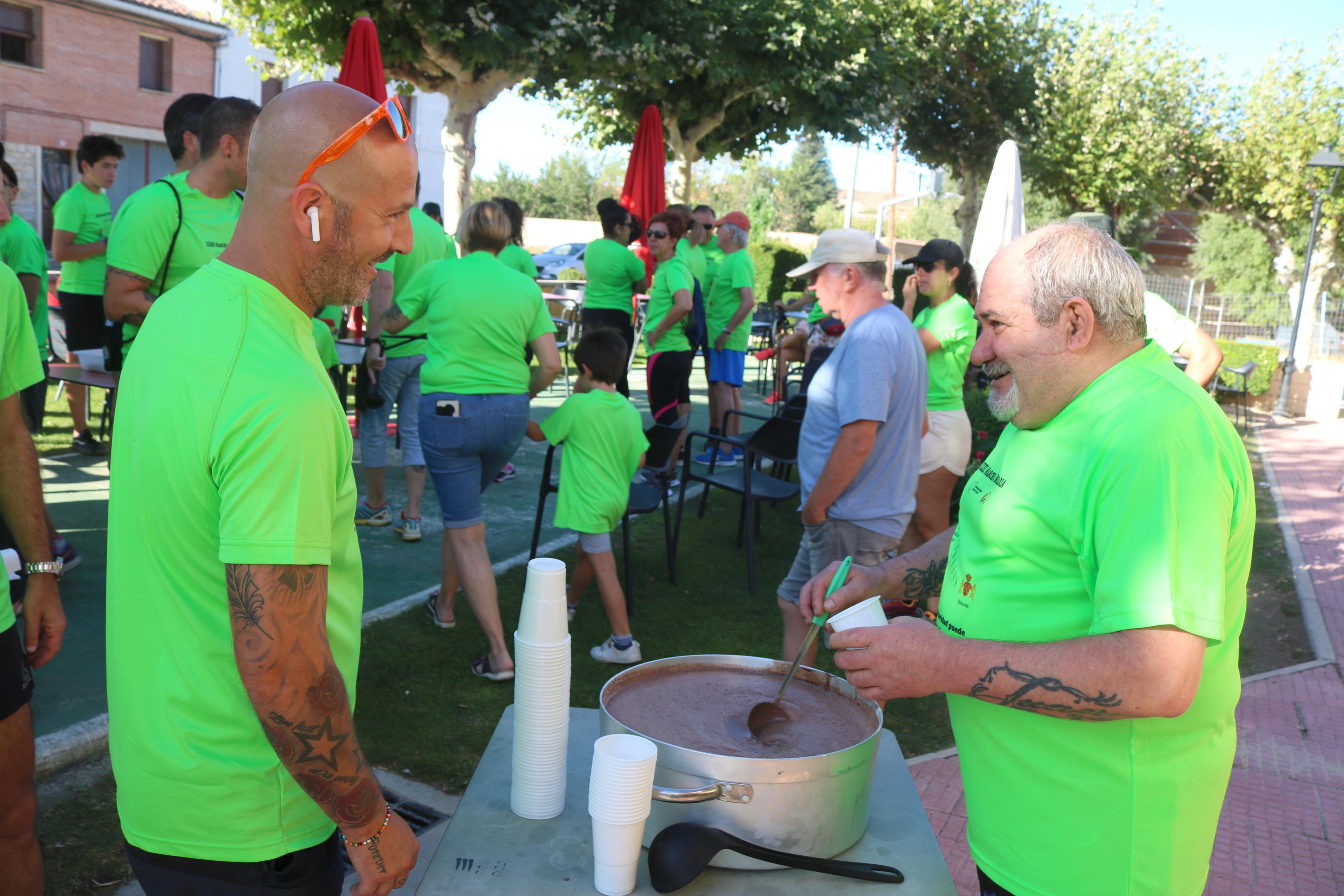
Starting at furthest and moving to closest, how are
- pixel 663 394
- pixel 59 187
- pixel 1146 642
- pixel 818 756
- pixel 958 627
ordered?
pixel 59 187 < pixel 663 394 < pixel 958 627 < pixel 818 756 < pixel 1146 642

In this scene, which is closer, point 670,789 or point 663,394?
point 670,789

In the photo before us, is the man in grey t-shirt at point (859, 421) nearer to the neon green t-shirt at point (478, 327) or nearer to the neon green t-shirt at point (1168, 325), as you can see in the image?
the neon green t-shirt at point (478, 327)

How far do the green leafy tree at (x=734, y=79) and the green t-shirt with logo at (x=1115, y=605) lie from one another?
11.2 meters

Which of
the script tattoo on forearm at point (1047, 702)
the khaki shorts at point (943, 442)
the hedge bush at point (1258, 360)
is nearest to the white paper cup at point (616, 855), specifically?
the script tattoo on forearm at point (1047, 702)

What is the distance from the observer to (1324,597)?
667 cm

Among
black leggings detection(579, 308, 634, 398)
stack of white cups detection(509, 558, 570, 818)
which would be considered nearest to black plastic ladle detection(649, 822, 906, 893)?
stack of white cups detection(509, 558, 570, 818)

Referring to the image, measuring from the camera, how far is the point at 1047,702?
143 centimetres

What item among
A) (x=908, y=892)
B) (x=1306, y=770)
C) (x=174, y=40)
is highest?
(x=174, y=40)

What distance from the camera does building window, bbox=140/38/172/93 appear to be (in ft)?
85.4

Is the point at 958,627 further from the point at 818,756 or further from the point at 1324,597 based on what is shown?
the point at 1324,597

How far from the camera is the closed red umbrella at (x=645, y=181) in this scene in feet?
30.7

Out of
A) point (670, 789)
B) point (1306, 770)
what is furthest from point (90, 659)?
point (1306, 770)

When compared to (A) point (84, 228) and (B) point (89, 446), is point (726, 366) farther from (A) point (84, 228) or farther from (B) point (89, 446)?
(B) point (89, 446)

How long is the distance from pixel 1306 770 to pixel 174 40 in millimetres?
30306
